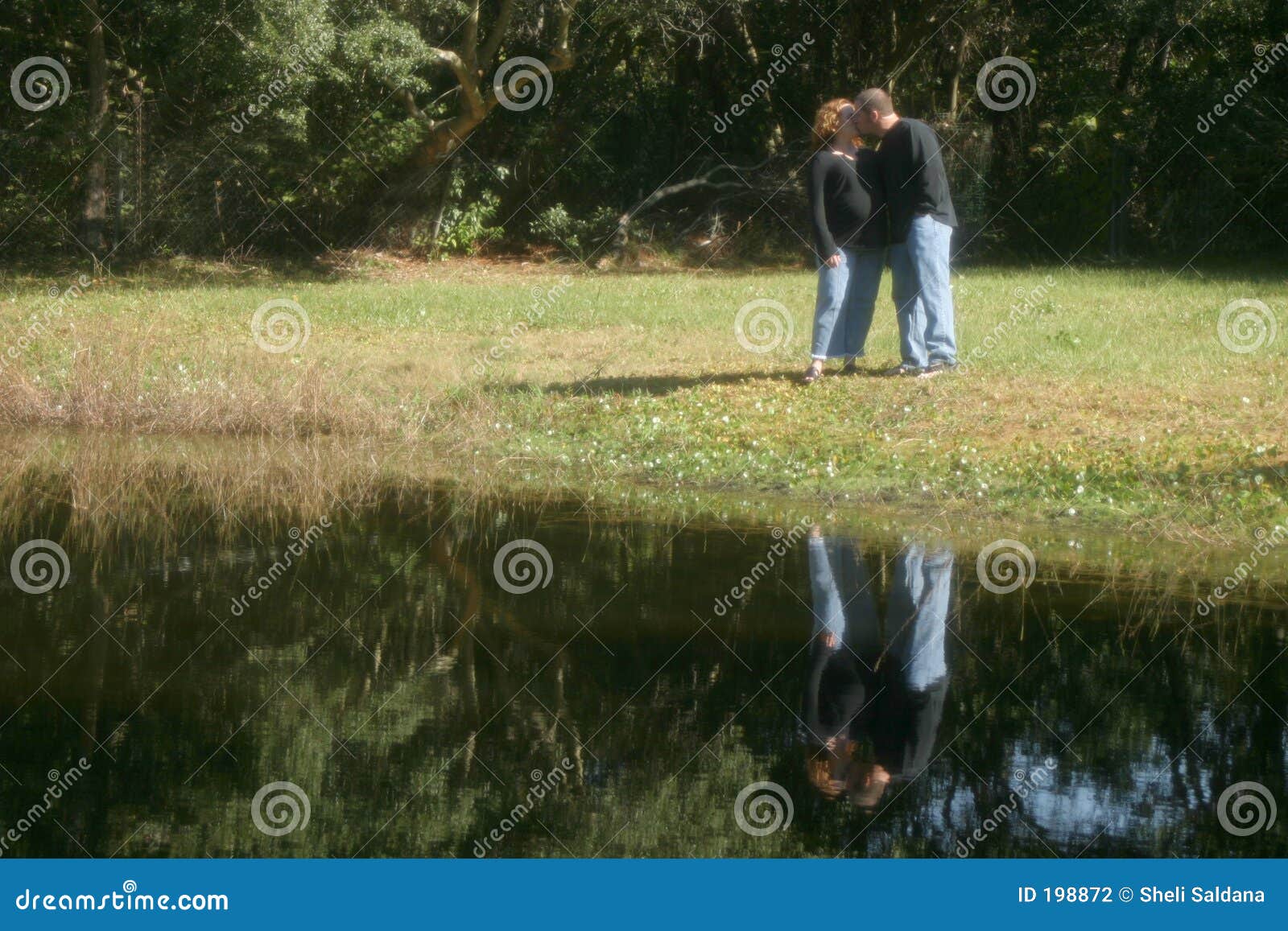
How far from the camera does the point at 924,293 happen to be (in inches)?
492

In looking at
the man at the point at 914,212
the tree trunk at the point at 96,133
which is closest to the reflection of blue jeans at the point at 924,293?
the man at the point at 914,212

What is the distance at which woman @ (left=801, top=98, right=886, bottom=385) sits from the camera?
12.4 m

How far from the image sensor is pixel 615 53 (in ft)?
92.2

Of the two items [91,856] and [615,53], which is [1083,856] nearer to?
[91,856]

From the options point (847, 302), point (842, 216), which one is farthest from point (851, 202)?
point (847, 302)

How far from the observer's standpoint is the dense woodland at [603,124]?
23.4 metres

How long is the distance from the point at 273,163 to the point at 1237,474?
18256 millimetres

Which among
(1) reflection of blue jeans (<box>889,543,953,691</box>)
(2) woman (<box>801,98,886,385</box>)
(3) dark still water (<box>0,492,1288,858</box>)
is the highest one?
(2) woman (<box>801,98,886,385</box>)

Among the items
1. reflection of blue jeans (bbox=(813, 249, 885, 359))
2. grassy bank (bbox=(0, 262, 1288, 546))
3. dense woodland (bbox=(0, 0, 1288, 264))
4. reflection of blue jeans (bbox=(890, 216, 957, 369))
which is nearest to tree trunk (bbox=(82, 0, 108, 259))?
dense woodland (bbox=(0, 0, 1288, 264))

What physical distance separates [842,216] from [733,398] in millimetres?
1839

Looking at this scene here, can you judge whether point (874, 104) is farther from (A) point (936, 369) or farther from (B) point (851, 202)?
(A) point (936, 369)

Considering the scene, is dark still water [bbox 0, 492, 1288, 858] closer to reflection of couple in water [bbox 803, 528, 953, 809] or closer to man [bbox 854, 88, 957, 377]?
reflection of couple in water [bbox 803, 528, 953, 809]

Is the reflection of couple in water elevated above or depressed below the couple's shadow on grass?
below

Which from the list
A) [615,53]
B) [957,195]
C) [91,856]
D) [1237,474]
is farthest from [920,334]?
[615,53]
